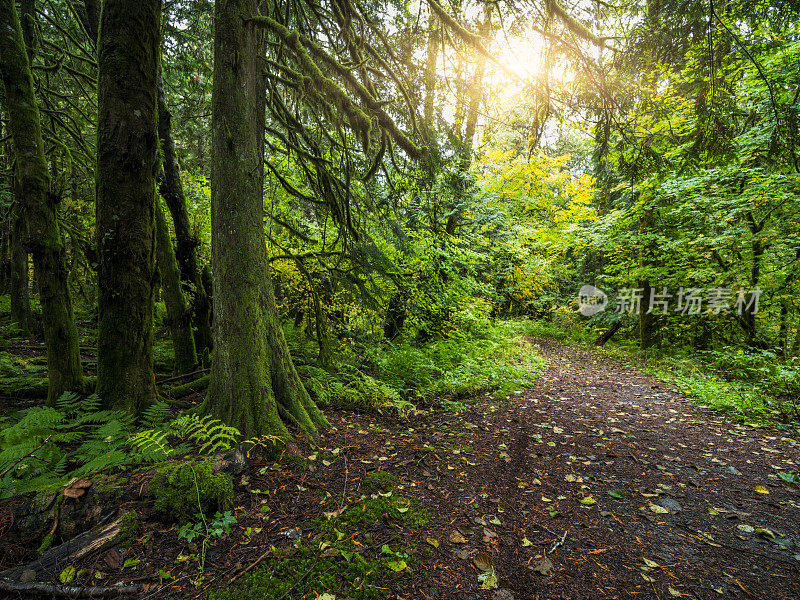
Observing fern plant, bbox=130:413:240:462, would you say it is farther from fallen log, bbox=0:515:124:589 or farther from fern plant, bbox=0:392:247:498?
fallen log, bbox=0:515:124:589

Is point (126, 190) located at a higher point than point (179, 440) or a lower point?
higher

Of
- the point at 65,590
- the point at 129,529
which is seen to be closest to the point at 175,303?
the point at 129,529

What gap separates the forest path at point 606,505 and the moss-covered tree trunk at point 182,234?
12.9ft

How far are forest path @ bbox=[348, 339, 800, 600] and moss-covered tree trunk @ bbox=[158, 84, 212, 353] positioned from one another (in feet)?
12.9

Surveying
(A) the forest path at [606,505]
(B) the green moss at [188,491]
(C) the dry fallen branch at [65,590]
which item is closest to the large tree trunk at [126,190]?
(B) the green moss at [188,491]

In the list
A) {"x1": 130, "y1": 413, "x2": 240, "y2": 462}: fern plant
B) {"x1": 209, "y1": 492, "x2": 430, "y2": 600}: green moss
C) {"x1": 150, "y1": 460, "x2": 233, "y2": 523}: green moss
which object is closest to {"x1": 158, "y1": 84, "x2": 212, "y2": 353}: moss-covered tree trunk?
{"x1": 130, "y1": 413, "x2": 240, "y2": 462}: fern plant

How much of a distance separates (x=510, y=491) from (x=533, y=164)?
472 inches

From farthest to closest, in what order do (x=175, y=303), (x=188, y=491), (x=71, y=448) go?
(x=175, y=303) < (x=71, y=448) < (x=188, y=491)

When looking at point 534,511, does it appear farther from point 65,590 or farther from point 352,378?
point 352,378

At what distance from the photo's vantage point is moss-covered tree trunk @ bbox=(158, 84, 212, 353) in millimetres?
5047

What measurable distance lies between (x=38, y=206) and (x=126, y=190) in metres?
1.26

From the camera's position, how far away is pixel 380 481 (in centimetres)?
309

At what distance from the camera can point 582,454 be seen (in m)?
4.06

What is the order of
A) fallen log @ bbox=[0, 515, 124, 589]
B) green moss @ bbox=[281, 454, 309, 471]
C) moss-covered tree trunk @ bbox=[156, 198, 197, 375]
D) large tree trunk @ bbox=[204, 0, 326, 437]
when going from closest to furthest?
fallen log @ bbox=[0, 515, 124, 589] < green moss @ bbox=[281, 454, 309, 471] < large tree trunk @ bbox=[204, 0, 326, 437] < moss-covered tree trunk @ bbox=[156, 198, 197, 375]
